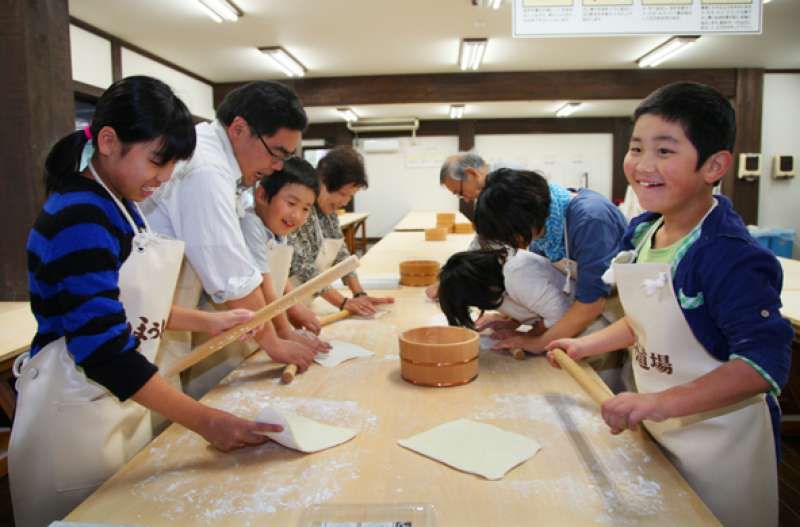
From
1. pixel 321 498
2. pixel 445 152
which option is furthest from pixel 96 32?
pixel 445 152

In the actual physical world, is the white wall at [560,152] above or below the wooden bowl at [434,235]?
above

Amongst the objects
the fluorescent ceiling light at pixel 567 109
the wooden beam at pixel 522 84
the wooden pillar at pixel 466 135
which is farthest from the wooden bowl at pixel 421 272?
the wooden pillar at pixel 466 135

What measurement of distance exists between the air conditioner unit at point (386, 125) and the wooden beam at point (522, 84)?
12.8 feet

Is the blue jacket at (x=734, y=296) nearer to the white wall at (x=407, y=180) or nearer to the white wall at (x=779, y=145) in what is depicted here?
the white wall at (x=779, y=145)

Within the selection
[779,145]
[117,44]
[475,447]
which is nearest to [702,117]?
[475,447]

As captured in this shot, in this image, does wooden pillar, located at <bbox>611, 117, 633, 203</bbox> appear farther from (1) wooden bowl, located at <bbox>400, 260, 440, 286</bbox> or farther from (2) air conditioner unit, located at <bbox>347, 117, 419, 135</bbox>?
(1) wooden bowl, located at <bbox>400, 260, 440, 286</bbox>

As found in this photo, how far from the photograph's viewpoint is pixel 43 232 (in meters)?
1.03

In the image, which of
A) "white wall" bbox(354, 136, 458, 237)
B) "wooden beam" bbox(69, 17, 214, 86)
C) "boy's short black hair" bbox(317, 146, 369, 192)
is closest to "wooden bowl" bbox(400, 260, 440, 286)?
"boy's short black hair" bbox(317, 146, 369, 192)

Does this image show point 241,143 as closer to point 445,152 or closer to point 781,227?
point 781,227

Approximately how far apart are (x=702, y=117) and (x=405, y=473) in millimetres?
918

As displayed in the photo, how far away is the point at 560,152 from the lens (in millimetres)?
12031

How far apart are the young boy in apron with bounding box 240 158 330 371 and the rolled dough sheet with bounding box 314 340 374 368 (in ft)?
0.11

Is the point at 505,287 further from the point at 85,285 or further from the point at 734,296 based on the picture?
the point at 85,285

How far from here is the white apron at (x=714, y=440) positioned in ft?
3.71
